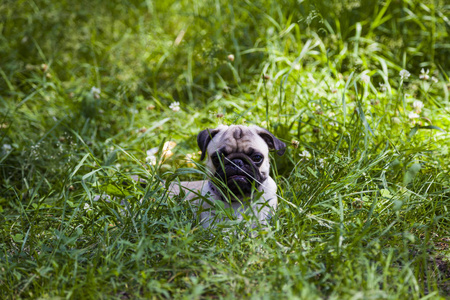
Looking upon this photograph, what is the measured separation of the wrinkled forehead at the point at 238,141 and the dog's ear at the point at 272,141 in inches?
2.6

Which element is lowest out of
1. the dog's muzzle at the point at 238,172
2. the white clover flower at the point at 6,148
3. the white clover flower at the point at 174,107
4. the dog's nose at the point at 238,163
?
the white clover flower at the point at 6,148

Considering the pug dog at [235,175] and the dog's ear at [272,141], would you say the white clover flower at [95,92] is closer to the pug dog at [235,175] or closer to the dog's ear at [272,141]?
the pug dog at [235,175]

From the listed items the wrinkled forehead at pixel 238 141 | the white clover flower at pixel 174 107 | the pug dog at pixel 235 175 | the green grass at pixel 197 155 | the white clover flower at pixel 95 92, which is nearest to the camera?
the green grass at pixel 197 155

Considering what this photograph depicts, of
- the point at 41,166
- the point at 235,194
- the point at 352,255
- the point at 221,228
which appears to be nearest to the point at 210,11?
the point at 41,166

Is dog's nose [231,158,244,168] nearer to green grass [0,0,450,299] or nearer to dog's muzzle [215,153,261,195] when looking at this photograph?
dog's muzzle [215,153,261,195]

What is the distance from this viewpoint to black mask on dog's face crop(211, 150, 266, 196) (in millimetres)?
2963

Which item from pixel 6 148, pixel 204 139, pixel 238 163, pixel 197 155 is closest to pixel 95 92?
pixel 6 148

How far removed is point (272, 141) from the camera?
3.33m

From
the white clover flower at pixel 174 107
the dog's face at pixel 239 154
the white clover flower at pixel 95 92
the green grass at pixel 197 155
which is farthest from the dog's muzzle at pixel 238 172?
the white clover flower at pixel 95 92

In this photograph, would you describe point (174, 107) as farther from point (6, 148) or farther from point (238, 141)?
point (6, 148)

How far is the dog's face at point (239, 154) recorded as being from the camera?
2990mm

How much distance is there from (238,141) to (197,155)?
913 millimetres

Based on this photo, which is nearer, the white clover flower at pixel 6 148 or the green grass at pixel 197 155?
the green grass at pixel 197 155

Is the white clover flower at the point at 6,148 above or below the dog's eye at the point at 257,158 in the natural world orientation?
below
